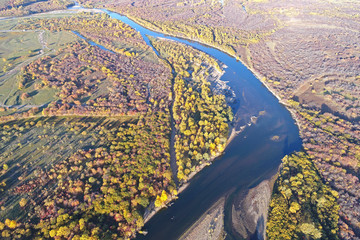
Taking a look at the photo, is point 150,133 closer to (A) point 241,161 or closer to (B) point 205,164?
(B) point 205,164

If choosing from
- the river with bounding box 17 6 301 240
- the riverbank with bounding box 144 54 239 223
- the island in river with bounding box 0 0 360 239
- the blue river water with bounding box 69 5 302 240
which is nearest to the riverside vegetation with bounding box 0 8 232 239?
the island in river with bounding box 0 0 360 239

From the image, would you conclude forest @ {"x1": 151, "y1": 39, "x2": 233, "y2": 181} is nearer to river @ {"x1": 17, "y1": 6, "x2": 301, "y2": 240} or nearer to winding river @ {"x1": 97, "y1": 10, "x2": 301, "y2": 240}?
river @ {"x1": 17, "y1": 6, "x2": 301, "y2": 240}

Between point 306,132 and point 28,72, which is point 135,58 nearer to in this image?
point 28,72

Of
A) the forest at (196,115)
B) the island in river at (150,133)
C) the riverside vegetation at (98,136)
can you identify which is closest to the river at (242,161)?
the island in river at (150,133)

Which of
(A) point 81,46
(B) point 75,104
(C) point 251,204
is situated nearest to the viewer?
(C) point 251,204

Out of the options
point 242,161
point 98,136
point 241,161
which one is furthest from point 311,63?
point 98,136

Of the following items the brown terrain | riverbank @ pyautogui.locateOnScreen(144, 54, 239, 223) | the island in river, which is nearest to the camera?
the island in river

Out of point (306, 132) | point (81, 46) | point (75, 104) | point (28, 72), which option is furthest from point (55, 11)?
point (306, 132)
